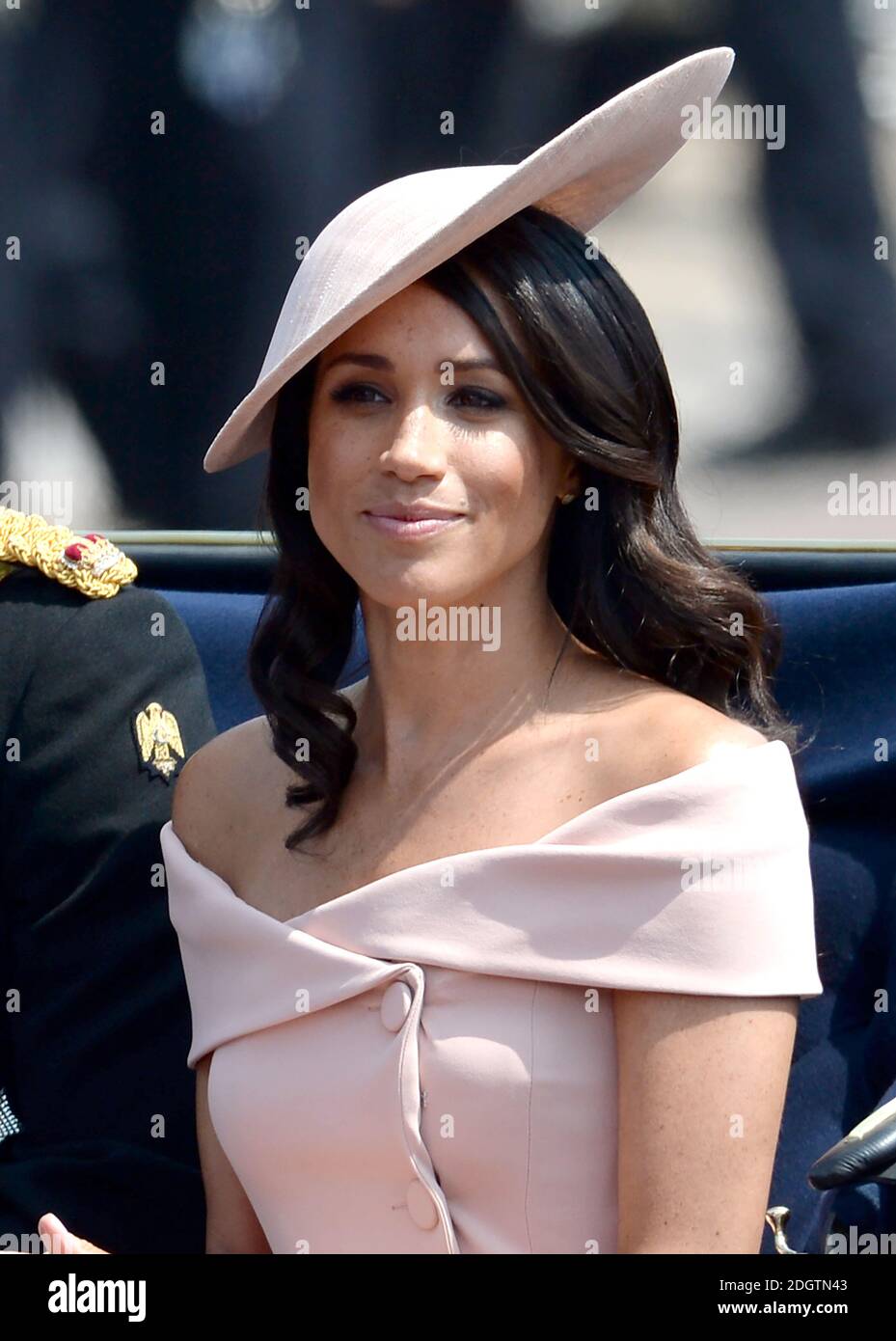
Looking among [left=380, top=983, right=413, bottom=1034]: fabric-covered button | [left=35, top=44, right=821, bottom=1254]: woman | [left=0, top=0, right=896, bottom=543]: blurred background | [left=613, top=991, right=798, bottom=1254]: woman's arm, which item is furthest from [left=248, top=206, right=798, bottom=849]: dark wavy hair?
[left=0, top=0, right=896, bottom=543]: blurred background

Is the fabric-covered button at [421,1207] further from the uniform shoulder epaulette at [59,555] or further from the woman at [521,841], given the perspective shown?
the uniform shoulder epaulette at [59,555]

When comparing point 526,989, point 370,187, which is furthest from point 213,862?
point 370,187

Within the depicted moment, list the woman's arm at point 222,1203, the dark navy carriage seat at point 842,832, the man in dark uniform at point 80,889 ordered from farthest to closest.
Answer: the man in dark uniform at point 80,889 < the dark navy carriage seat at point 842,832 < the woman's arm at point 222,1203

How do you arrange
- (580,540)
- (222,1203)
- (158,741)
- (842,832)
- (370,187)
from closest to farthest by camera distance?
(580,540), (222,1203), (842,832), (158,741), (370,187)

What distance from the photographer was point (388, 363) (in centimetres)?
159

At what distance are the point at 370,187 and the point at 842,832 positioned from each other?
1019 millimetres

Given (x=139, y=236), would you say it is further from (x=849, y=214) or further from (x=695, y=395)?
(x=849, y=214)

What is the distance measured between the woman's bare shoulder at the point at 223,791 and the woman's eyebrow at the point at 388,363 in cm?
46

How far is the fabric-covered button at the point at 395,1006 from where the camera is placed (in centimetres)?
158

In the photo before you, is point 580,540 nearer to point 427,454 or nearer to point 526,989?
point 427,454

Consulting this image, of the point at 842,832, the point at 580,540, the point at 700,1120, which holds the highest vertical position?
the point at 580,540

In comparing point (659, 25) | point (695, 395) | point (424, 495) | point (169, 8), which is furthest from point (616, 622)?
point (169, 8)

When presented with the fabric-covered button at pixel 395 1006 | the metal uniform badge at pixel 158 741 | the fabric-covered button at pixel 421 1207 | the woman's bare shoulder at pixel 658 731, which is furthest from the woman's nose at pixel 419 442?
the metal uniform badge at pixel 158 741
